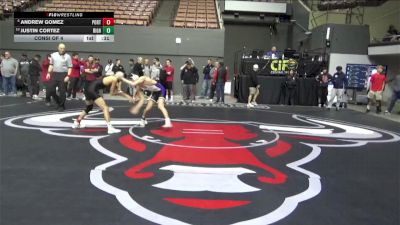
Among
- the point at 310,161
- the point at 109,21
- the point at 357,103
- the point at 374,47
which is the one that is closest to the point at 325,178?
the point at 310,161

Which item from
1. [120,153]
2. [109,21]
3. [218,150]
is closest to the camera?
[120,153]

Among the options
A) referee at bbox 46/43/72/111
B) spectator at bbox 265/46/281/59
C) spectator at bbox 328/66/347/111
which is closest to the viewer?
referee at bbox 46/43/72/111

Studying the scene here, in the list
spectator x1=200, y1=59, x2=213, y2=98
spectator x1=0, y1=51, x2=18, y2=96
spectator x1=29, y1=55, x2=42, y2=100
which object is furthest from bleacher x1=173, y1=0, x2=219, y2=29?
spectator x1=0, y1=51, x2=18, y2=96

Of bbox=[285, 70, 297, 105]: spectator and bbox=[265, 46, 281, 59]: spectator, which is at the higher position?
bbox=[265, 46, 281, 59]: spectator

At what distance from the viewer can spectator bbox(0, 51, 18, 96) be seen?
13906mm

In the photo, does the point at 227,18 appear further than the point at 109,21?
Yes

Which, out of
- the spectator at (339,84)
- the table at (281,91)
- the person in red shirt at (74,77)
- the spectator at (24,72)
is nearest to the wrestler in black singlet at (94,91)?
the person in red shirt at (74,77)

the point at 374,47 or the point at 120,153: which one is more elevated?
the point at 374,47

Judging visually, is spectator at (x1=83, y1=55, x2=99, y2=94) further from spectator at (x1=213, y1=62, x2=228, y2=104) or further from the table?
the table

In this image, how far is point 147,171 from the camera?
4.65 meters

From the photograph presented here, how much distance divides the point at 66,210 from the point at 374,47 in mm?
16049

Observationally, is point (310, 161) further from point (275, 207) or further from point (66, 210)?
point (66, 210)
